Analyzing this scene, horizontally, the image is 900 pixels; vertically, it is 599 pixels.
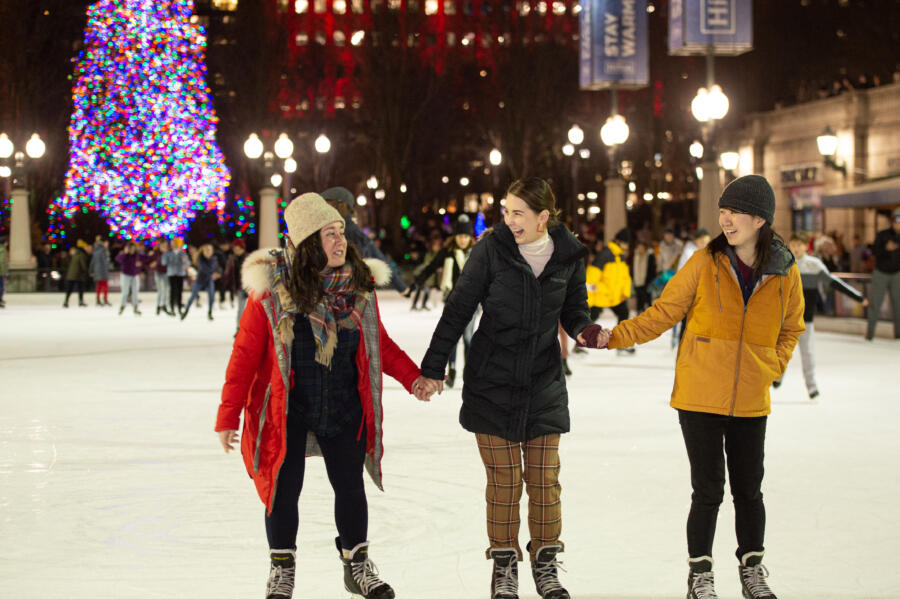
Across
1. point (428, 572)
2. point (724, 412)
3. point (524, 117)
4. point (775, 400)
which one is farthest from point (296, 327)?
point (524, 117)

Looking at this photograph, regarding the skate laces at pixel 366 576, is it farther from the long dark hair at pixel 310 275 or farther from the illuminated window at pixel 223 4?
the illuminated window at pixel 223 4

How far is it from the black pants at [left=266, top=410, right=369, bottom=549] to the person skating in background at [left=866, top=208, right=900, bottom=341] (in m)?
14.4

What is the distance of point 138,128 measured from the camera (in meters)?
34.9

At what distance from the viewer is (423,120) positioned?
5688cm

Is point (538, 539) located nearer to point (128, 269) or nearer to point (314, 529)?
point (314, 529)

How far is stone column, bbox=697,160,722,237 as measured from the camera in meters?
17.7

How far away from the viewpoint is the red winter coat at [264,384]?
4180 mm

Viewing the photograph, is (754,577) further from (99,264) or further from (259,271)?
(99,264)

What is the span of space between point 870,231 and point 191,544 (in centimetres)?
3368

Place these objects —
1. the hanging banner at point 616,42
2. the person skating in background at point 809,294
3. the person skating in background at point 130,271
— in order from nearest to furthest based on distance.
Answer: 1. the person skating in background at point 809,294
2. the hanging banner at point 616,42
3. the person skating in background at point 130,271

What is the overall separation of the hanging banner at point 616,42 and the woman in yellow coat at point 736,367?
56.1ft

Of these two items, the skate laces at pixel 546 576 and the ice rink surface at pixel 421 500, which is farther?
the ice rink surface at pixel 421 500

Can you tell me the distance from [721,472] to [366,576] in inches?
54.7

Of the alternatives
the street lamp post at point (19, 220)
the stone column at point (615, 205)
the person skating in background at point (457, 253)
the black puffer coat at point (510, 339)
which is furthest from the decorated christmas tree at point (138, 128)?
the black puffer coat at point (510, 339)
